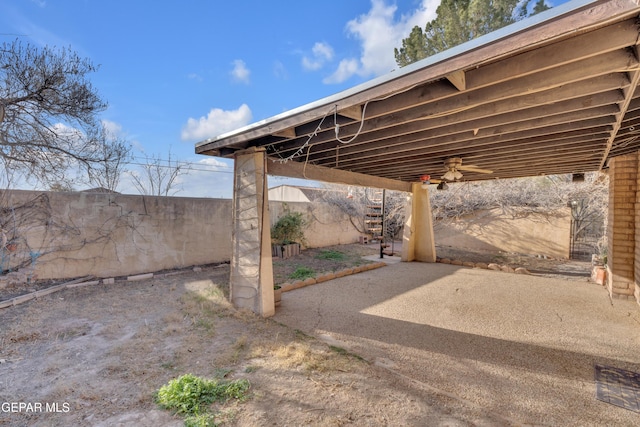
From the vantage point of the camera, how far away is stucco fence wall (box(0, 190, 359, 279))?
195 inches

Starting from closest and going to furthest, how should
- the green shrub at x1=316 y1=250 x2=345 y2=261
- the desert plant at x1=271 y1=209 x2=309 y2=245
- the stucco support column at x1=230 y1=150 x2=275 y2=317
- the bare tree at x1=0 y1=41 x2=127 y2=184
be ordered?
the stucco support column at x1=230 y1=150 x2=275 y2=317
the bare tree at x1=0 y1=41 x2=127 y2=184
the green shrub at x1=316 y1=250 x2=345 y2=261
the desert plant at x1=271 y1=209 x2=309 y2=245

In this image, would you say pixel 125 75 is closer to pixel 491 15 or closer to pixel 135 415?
pixel 135 415

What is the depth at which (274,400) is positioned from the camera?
2.17 metres

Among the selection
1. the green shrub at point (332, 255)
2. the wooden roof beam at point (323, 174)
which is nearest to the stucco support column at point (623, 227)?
the wooden roof beam at point (323, 174)

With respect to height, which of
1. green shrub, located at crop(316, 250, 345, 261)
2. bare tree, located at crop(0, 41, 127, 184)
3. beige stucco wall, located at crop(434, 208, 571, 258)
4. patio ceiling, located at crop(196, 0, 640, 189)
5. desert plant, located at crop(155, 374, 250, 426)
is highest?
bare tree, located at crop(0, 41, 127, 184)

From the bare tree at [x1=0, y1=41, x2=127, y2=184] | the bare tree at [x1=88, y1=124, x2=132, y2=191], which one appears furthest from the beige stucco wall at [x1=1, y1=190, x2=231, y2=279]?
the bare tree at [x1=88, y1=124, x2=132, y2=191]

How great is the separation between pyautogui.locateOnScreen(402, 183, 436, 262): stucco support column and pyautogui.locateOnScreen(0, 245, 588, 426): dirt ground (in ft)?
18.8

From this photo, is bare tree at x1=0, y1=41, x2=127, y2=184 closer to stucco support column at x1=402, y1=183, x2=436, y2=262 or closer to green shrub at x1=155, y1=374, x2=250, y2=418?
green shrub at x1=155, y1=374, x2=250, y2=418

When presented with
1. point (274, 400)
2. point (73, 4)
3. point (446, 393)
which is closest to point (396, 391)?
point (446, 393)

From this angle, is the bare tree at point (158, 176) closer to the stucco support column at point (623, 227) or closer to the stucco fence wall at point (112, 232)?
the stucco fence wall at point (112, 232)

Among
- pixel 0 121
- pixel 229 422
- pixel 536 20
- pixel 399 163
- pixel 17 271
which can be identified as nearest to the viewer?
pixel 536 20

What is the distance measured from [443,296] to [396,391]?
10.4 feet

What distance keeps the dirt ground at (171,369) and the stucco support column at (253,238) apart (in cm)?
29

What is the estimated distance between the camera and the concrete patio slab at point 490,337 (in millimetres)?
2207
